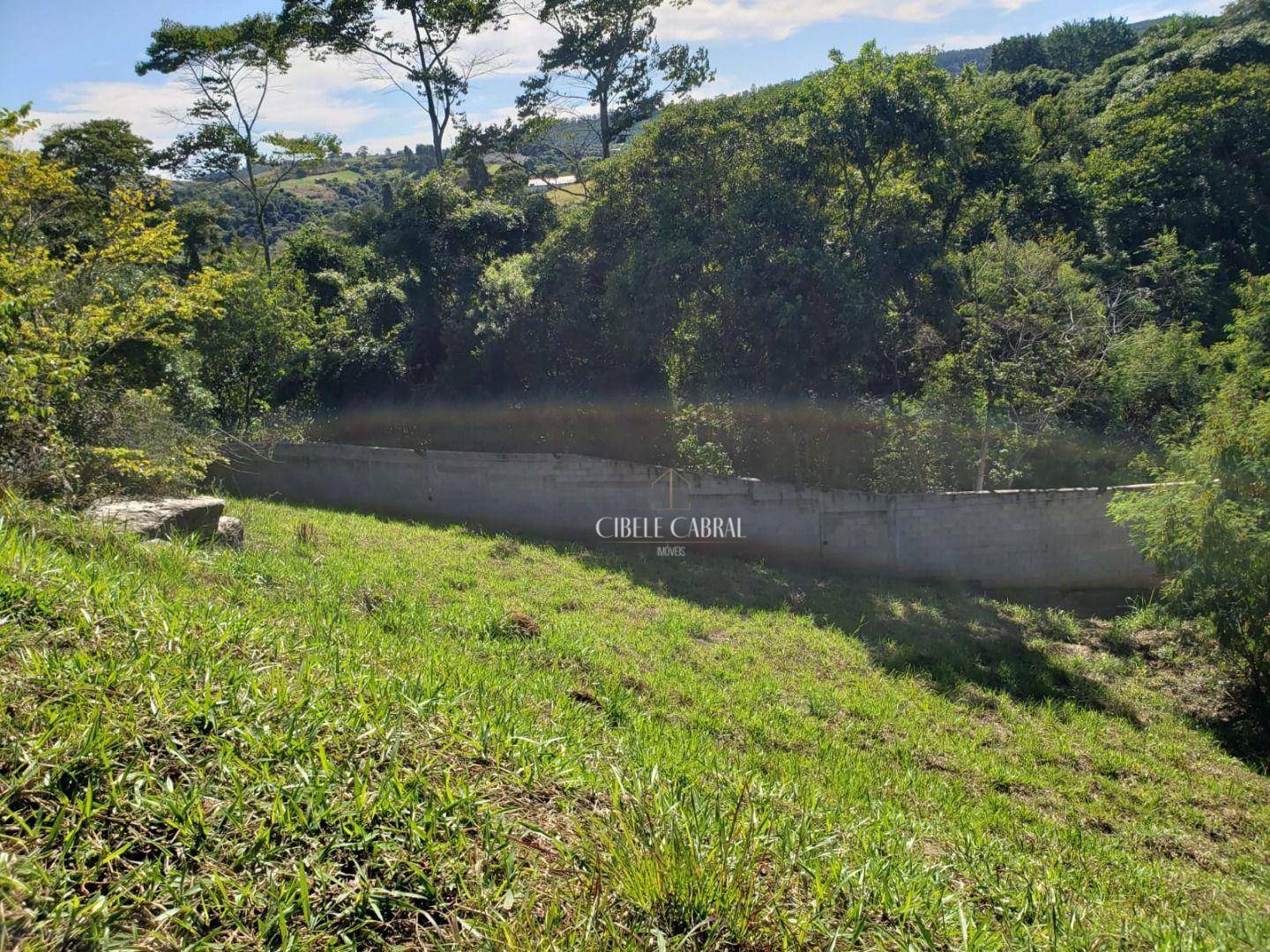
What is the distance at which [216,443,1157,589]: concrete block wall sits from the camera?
9.63 meters

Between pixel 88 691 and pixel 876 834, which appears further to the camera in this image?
pixel 876 834

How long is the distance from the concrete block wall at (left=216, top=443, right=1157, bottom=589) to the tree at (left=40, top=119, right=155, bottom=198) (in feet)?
46.4

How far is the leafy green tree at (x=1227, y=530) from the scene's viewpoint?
21.1 ft

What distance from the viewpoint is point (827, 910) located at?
2.25 meters

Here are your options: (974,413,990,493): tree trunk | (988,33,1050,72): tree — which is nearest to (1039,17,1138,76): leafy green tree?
(988,33,1050,72): tree

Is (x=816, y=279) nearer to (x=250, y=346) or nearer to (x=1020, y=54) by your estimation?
(x=250, y=346)

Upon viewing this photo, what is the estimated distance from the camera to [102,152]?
63.7 feet

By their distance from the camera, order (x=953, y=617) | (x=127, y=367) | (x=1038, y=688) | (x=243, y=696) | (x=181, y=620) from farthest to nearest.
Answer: (x=127, y=367) → (x=953, y=617) → (x=1038, y=688) → (x=181, y=620) → (x=243, y=696)

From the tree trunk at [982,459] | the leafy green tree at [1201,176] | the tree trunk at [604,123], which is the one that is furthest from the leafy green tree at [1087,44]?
the tree trunk at [982,459]

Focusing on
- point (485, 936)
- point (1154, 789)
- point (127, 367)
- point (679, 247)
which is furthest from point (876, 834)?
point (127, 367)

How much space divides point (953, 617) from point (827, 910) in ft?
23.0

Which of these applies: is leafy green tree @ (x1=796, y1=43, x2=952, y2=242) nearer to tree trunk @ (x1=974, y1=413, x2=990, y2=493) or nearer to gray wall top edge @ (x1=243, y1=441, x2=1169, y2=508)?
tree trunk @ (x1=974, y1=413, x2=990, y2=493)

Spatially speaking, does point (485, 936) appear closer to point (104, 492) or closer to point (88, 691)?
point (88, 691)

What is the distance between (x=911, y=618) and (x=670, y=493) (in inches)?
159
